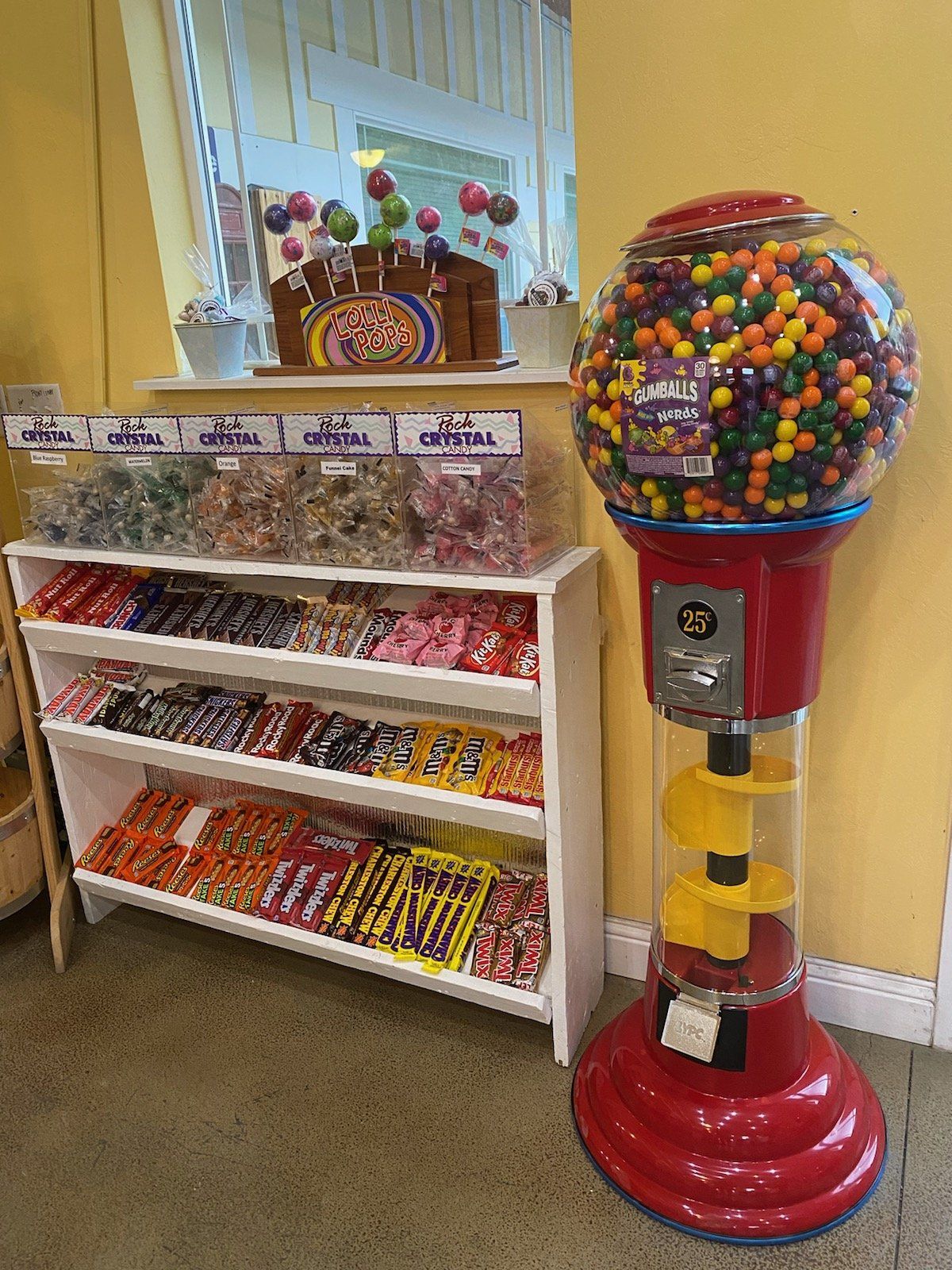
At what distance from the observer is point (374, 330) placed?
1.96m

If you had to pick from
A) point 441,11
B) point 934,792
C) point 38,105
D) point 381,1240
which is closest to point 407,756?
point 381,1240

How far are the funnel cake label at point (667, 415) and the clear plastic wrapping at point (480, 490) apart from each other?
37 cm

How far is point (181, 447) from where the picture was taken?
1.93 metres

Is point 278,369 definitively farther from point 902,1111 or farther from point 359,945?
point 902,1111

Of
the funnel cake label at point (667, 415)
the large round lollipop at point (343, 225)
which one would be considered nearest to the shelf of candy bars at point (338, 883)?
the funnel cake label at point (667, 415)

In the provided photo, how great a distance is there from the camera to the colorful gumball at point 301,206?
6.46ft

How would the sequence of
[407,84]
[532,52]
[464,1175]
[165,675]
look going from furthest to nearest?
[165,675]
[407,84]
[532,52]
[464,1175]

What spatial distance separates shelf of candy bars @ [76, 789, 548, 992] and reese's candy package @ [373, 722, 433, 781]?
322 millimetres

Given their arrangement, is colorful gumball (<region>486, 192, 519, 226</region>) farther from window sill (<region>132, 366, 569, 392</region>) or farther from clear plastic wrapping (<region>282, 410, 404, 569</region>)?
clear plastic wrapping (<region>282, 410, 404, 569</region>)

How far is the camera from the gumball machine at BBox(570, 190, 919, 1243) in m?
1.16

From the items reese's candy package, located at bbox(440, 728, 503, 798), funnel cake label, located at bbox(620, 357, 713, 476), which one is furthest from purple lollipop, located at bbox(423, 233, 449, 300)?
reese's candy package, located at bbox(440, 728, 503, 798)

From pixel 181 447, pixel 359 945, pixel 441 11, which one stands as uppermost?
pixel 441 11

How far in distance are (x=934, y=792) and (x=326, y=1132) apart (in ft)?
4.51

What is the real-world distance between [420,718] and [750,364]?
4.04ft
